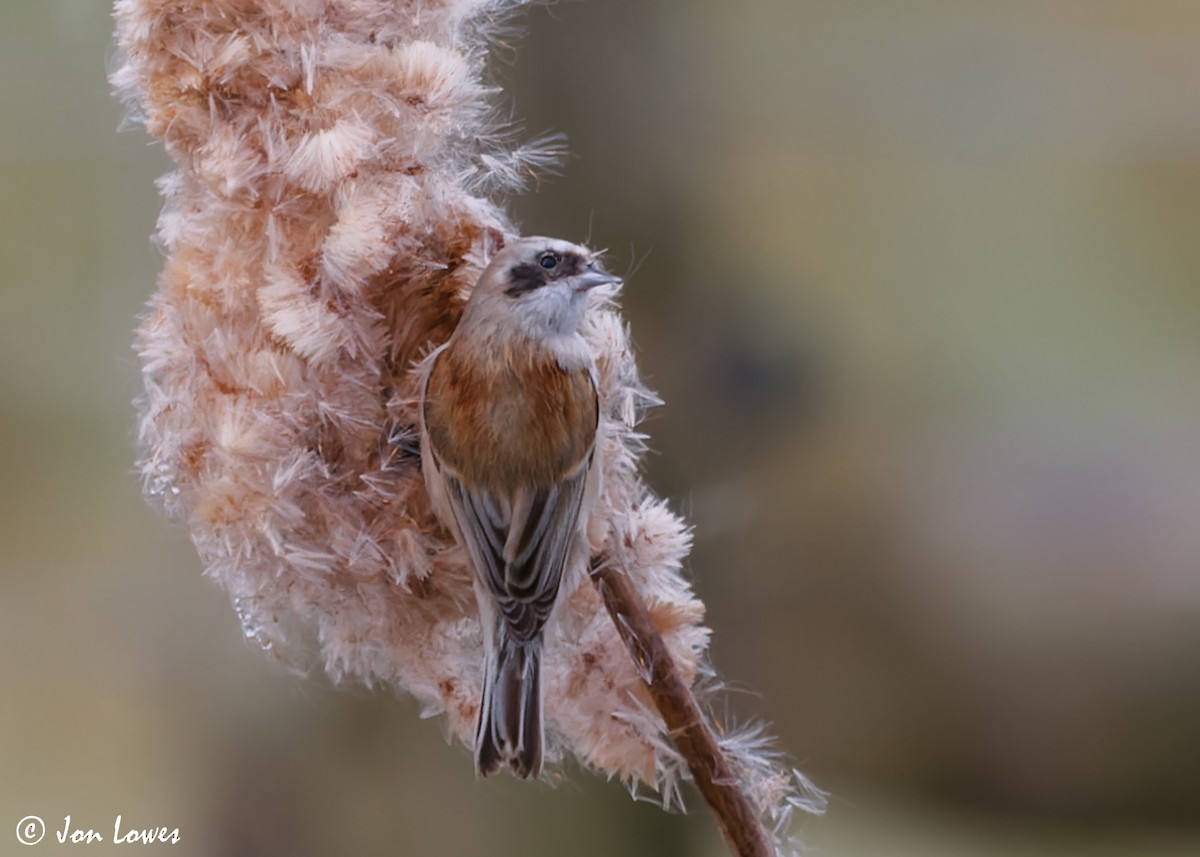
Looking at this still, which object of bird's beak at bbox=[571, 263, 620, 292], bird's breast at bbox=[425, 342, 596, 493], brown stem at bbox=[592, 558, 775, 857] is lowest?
brown stem at bbox=[592, 558, 775, 857]

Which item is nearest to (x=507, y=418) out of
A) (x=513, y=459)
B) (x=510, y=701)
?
(x=513, y=459)

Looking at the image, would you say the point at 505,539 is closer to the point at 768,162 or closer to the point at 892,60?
the point at 768,162

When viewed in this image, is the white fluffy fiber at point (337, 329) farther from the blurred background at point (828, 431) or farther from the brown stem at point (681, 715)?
the blurred background at point (828, 431)

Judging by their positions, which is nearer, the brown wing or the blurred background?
the brown wing

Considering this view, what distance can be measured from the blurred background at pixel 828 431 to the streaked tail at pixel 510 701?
20cm

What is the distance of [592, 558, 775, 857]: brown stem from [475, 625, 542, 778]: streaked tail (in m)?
0.05

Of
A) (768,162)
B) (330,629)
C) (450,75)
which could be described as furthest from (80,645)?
(768,162)

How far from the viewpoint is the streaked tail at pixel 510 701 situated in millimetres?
490

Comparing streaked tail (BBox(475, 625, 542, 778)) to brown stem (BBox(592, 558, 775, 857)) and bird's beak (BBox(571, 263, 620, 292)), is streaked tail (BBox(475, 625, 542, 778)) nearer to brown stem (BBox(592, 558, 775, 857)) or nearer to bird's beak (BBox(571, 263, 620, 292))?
brown stem (BBox(592, 558, 775, 857))

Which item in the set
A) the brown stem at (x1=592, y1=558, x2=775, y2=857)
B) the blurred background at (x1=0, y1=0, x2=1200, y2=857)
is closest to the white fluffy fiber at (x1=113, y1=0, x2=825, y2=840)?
the brown stem at (x1=592, y1=558, x2=775, y2=857)

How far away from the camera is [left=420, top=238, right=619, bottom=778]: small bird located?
48 centimetres

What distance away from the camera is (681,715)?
52 cm

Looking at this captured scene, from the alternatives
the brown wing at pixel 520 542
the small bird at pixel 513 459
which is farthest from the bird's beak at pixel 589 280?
the brown wing at pixel 520 542

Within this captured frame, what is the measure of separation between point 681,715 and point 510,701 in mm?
96
